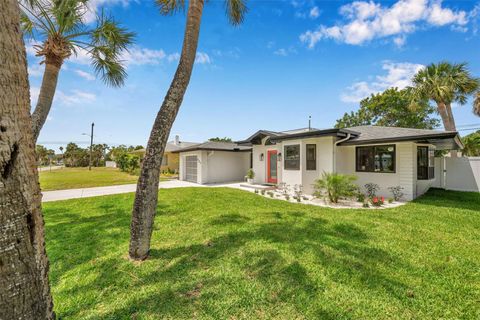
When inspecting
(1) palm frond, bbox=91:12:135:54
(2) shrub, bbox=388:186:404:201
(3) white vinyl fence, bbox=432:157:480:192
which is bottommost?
(2) shrub, bbox=388:186:404:201

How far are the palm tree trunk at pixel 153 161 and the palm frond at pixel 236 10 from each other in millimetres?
3406

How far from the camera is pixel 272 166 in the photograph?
14273 millimetres

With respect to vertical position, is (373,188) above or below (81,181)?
above

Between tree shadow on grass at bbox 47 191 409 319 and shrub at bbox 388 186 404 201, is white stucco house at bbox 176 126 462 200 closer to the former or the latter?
shrub at bbox 388 186 404 201

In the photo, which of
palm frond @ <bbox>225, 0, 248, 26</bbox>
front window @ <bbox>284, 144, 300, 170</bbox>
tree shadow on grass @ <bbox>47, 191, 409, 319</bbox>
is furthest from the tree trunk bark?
front window @ <bbox>284, 144, 300, 170</bbox>

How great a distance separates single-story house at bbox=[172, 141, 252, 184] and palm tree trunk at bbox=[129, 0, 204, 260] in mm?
11896

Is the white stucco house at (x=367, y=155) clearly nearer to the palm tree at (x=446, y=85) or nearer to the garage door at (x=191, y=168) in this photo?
the palm tree at (x=446, y=85)

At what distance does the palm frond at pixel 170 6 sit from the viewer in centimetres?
667

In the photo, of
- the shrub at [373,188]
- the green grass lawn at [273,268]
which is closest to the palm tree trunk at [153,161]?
the green grass lawn at [273,268]

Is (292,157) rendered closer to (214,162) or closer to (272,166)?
(272,166)

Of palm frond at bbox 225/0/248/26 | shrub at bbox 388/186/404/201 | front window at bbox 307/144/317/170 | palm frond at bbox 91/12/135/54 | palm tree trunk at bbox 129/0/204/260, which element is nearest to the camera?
palm tree trunk at bbox 129/0/204/260

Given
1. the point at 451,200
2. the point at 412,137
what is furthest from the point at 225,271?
the point at 451,200

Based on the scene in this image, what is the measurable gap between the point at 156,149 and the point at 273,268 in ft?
9.56

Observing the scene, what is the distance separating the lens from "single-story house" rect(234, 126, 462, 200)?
9406mm
